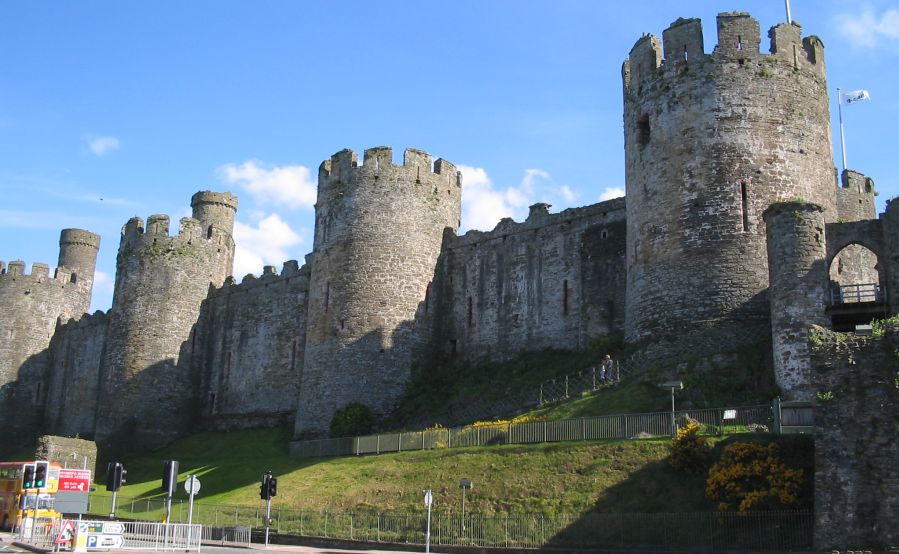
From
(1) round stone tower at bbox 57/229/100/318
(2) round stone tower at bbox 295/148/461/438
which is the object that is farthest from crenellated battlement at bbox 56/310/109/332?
(2) round stone tower at bbox 295/148/461/438

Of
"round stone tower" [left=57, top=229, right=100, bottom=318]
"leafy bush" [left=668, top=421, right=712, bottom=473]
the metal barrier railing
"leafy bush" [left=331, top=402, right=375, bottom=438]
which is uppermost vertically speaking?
"round stone tower" [left=57, top=229, right=100, bottom=318]

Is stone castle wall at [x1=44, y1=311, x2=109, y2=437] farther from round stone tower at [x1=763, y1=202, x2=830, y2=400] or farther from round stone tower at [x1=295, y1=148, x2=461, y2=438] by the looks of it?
round stone tower at [x1=763, y1=202, x2=830, y2=400]

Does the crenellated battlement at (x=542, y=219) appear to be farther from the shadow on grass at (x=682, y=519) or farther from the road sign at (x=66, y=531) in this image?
the road sign at (x=66, y=531)

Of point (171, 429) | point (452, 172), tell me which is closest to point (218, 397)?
point (171, 429)

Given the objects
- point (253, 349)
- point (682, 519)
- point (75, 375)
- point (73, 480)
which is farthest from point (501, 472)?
point (75, 375)

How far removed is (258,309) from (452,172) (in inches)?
549

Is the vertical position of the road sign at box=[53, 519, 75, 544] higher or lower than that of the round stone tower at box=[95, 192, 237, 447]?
lower

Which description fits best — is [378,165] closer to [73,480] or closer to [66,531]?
[73,480]

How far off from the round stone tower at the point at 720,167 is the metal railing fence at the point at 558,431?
19.4 feet

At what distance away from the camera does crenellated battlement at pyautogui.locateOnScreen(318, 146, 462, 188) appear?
46031 millimetres

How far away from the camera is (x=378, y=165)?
46000mm

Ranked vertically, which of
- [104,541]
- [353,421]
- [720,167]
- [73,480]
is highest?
[720,167]

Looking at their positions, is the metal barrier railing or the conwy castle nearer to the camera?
the metal barrier railing

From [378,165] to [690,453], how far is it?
79.1 feet
